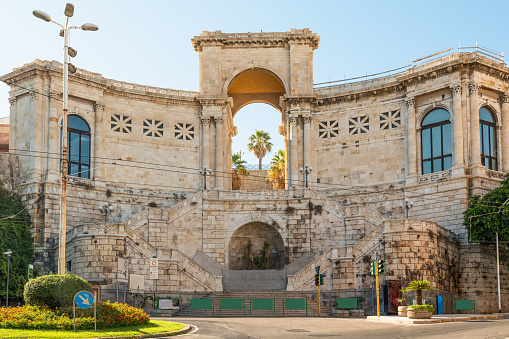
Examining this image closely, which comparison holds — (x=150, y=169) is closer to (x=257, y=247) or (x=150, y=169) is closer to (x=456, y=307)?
(x=257, y=247)

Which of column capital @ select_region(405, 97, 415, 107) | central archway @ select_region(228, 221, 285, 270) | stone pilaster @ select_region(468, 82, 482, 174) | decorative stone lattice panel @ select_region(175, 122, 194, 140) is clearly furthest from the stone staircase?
column capital @ select_region(405, 97, 415, 107)

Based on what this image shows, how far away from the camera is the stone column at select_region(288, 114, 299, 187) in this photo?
63234 millimetres

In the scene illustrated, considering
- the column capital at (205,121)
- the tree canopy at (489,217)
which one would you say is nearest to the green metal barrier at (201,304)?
the tree canopy at (489,217)

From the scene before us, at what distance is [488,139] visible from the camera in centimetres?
5884

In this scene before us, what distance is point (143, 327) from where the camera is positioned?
29453mm

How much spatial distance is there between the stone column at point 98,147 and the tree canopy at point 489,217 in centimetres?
3123

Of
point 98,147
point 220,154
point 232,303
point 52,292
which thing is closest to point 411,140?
point 220,154

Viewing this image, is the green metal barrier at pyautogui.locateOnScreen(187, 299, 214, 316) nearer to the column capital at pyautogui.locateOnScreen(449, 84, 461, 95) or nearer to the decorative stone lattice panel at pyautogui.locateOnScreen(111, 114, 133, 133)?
the decorative stone lattice panel at pyautogui.locateOnScreen(111, 114, 133, 133)

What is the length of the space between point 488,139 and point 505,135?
5.24 feet

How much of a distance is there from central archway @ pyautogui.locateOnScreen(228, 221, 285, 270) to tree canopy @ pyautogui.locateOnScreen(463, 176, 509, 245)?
16601 millimetres

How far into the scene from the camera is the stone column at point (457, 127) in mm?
56688

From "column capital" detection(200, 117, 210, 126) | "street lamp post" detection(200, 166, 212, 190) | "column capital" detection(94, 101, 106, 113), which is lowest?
"street lamp post" detection(200, 166, 212, 190)

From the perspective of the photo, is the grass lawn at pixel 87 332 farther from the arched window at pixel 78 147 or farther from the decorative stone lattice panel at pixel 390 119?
the decorative stone lattice panel at pixel 390 119

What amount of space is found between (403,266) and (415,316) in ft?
38.4
